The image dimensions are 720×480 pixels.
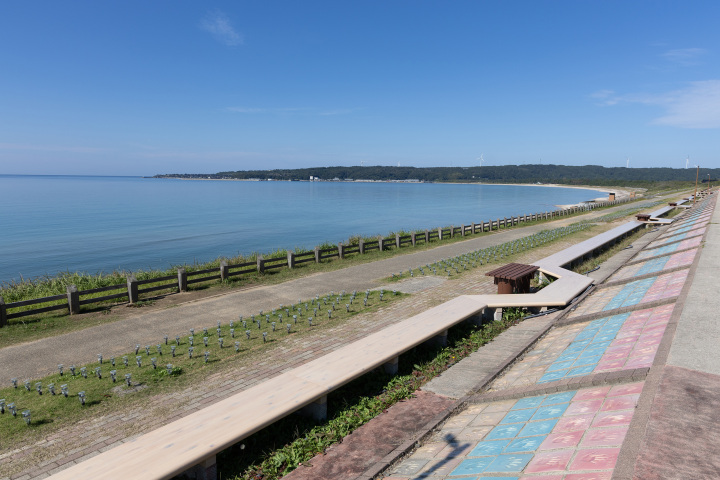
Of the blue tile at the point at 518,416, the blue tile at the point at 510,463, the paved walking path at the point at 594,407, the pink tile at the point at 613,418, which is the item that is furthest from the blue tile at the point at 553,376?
the blue tile at the point at 510,463

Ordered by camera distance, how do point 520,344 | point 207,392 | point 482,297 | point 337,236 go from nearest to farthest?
1. point 207,392
2. point 520,344
3. point 482,297
4. point 337,236

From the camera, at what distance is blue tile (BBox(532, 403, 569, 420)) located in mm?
5062

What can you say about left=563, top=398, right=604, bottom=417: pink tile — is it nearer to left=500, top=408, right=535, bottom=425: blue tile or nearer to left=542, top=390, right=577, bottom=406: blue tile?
left=542, top=390, right=577, bottom=406: blue tile

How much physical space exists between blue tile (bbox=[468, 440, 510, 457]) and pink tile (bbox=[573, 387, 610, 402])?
1.22 meters

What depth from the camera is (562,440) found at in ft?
14.4

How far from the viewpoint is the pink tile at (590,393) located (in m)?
5.14

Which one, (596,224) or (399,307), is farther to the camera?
(596,224)

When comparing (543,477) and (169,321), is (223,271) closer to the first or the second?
(169,321)

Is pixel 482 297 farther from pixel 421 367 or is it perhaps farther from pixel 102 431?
pixel 102 431

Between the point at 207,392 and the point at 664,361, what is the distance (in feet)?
23.4

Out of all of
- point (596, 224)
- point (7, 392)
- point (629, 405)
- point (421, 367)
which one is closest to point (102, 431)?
point (7, 392)

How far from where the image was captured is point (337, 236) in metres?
44.2

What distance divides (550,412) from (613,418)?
0.86m

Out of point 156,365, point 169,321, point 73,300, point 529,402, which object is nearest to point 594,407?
point 529,402
